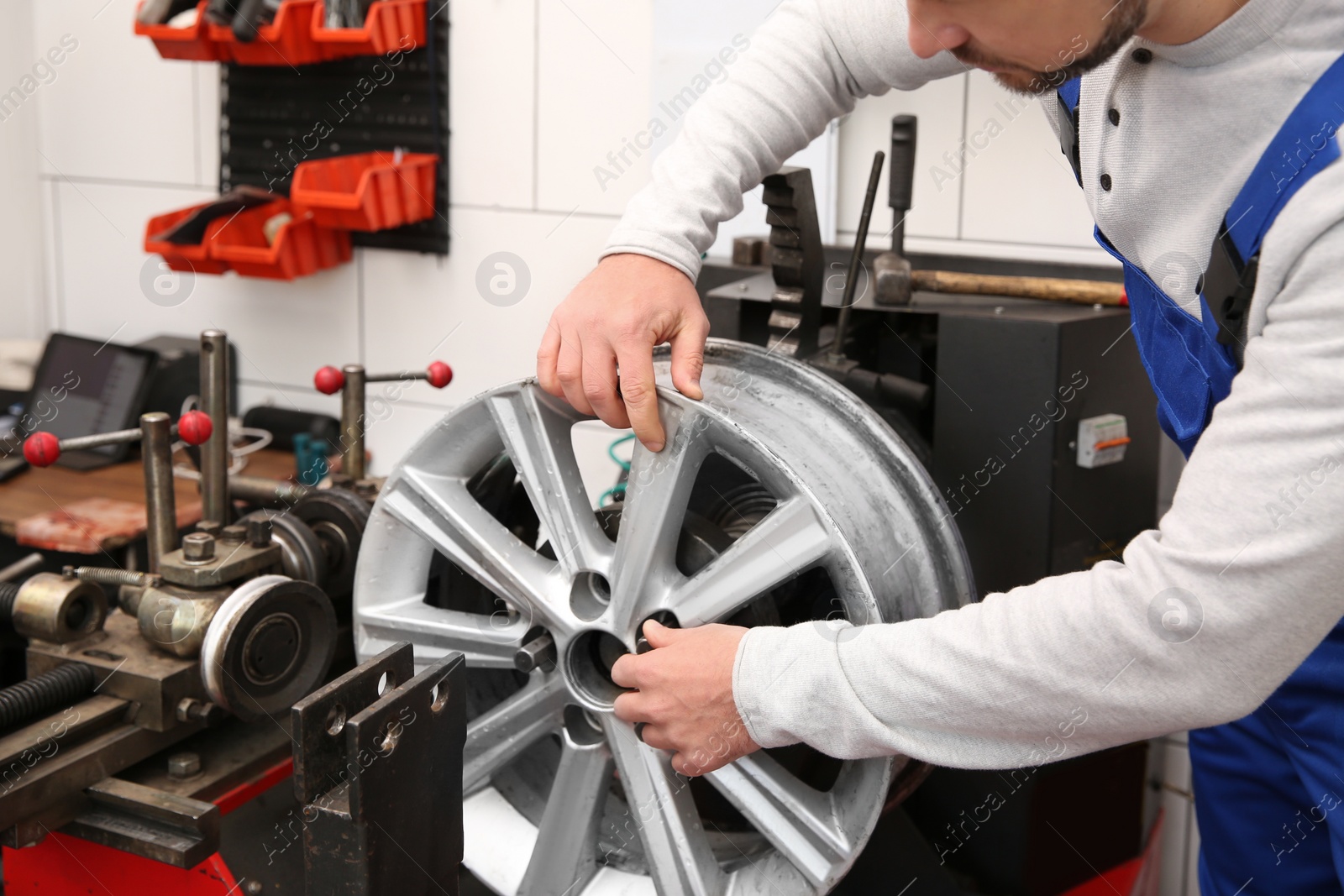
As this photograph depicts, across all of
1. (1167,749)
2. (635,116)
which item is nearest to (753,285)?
(635,116)

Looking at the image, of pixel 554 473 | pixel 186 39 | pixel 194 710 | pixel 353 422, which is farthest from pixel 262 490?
pixel 186 39

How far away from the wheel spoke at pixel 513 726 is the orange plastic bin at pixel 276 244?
120 cm

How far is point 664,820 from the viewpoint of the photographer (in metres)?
1.00

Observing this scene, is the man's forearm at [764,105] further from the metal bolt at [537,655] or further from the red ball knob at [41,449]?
the red ball knob at [41,449]

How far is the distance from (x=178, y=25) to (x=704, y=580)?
1.62 m

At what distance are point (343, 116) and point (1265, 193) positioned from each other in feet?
5.84

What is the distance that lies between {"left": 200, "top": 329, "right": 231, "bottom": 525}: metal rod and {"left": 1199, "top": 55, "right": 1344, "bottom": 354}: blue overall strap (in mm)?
976

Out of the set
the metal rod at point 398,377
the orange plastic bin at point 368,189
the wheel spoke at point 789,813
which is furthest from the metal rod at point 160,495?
the orange plastic bin at point 368,189

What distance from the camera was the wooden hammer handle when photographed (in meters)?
1.33

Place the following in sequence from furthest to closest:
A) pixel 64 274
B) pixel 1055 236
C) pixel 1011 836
A: pixel 64 274 → pixel 1055 236 → pixel 1011 836

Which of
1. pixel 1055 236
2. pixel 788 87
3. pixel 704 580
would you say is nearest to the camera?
pixel 704 580

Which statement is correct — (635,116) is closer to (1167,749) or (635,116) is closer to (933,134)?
(933,134)

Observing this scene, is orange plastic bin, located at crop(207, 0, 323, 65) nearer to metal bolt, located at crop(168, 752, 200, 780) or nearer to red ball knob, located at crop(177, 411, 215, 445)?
red ball knob, located at crop(177, 411, 215, 445)

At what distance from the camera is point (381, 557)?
1.14m
